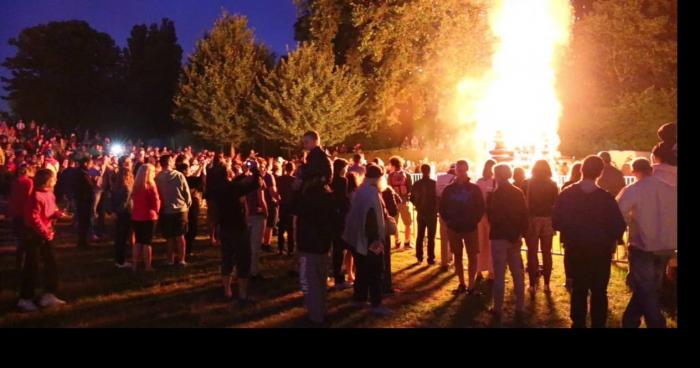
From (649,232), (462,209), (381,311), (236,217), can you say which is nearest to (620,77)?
(462,209)

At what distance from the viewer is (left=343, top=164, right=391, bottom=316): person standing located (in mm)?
7176

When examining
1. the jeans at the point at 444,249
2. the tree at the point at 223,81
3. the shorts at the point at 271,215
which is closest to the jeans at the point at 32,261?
the shorts at the point at 271,215

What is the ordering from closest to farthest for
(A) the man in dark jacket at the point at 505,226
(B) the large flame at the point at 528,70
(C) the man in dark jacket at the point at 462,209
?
(A) the man in dark jacket at the point at 505,226
(C) the man in dark jacket at the point at 462,209
(B) the large flame at the point at 528,70

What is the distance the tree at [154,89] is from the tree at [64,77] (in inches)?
87.5

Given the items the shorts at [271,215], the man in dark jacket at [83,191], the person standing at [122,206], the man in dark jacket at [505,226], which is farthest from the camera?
the shorts at [271,215]

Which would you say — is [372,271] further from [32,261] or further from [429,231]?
[32,261]

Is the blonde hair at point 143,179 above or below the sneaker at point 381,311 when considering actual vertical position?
above

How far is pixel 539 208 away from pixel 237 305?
4561mm

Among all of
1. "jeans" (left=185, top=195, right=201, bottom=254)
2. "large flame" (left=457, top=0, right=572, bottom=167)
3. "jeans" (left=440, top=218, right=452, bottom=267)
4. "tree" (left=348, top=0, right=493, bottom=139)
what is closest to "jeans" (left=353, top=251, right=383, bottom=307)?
"jeans" (left=440, top=218, right=452, bottom=267)

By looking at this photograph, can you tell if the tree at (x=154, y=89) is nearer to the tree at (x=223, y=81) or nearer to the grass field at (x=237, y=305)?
the tree at (x=223, y=81)

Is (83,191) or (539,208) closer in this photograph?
(539,208)

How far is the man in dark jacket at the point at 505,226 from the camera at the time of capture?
269 inches

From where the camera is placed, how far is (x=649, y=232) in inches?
222

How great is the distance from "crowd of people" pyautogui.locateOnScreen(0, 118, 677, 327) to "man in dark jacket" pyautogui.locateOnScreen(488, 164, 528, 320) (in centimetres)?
2
